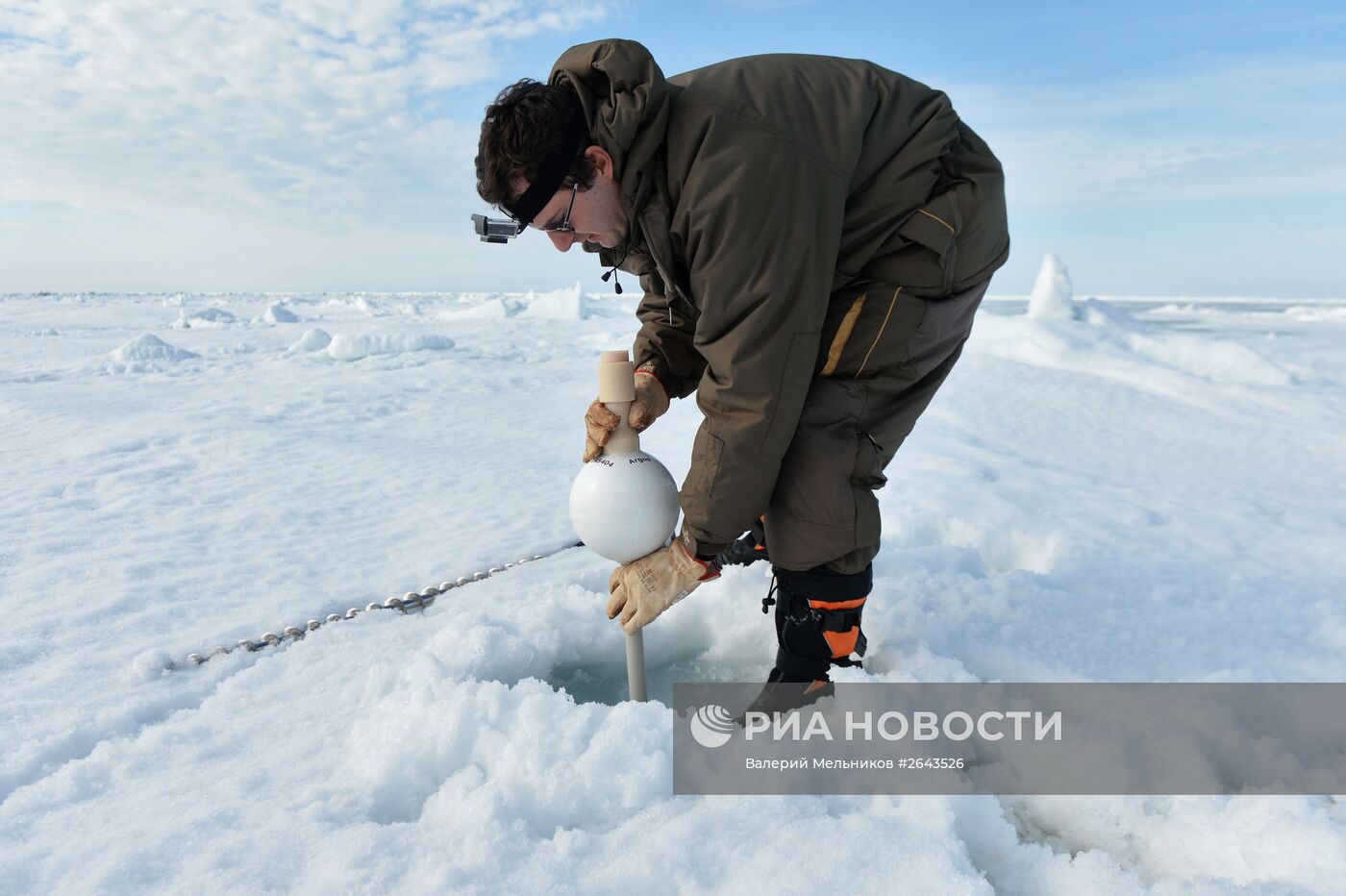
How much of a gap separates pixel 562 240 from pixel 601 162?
0.19 meters

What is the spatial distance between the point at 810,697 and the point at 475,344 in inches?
408

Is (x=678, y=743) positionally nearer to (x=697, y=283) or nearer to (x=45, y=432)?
(x=697, y=283)

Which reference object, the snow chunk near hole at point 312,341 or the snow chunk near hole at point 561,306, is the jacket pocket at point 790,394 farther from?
the snow chunk near hole at point 561,306

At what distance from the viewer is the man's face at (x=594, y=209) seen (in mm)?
1187

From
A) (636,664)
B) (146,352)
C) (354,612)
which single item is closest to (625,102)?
(636,664)

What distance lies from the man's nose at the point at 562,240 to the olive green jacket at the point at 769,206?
0.15 metres

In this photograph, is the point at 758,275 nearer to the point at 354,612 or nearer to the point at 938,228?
the point at 938,228

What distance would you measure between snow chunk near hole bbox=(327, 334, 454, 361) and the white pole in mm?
8397

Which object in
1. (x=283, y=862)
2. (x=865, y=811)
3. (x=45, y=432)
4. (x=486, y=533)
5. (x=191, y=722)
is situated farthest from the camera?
(x=45, y=432)

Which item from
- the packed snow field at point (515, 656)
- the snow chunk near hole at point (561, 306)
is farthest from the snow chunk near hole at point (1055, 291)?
the snow chunk near hole at point (561, 306)

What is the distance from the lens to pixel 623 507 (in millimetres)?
1280

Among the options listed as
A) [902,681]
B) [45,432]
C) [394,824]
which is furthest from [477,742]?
[45,432]

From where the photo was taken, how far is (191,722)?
132 cm

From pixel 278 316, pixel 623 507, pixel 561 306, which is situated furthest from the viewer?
pixel 561 306
